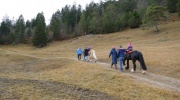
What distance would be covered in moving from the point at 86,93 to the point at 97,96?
Result: 3.38 feet

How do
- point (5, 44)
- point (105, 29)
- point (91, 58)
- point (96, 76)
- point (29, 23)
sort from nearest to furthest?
point (96, 76), point (91, 58), point (105, 29), point (5, 44), point (29, 23)

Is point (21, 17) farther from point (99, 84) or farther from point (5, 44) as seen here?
point (99, 84)

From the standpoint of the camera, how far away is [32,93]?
50.4ft

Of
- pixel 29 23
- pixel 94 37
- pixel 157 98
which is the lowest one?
pixel 157 98

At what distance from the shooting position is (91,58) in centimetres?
3472

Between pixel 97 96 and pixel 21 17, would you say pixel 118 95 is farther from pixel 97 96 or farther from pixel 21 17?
pixel 21 17

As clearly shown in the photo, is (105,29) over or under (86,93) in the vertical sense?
over

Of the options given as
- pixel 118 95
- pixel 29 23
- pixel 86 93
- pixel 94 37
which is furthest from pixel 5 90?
pixel 29 23

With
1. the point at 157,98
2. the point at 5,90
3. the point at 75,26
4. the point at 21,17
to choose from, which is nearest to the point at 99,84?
the point at 157,98

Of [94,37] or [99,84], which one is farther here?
[94,37]

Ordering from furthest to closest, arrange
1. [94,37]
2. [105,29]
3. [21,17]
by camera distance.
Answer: [21,17] → [105,29] → [94,37]

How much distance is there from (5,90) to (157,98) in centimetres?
1002

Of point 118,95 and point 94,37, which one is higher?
point 94,37

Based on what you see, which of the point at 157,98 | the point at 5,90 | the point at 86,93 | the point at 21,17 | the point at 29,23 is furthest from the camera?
the point at 29,23
